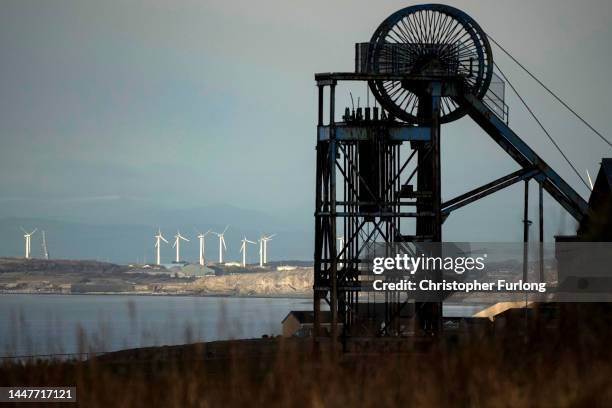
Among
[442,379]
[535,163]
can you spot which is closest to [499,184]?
[535,163]

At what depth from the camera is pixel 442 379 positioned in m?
12.5

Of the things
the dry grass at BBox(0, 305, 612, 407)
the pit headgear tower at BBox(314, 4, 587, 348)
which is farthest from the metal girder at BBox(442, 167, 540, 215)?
the dry grass at BBox(0, 305, 612, 407)

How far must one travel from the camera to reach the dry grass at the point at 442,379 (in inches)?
461

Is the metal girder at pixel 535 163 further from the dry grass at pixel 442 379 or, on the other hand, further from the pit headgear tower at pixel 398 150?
the dry grass at pixel 442 379

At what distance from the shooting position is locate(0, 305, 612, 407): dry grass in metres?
11.7

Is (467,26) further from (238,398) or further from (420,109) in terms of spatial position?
(238,398)

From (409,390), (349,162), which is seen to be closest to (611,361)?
(409,390)

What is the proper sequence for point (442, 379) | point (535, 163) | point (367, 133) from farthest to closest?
point (535, 163) < point (367, 133) < point (442, 379)

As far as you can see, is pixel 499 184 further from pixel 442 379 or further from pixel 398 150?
pixel 442 379

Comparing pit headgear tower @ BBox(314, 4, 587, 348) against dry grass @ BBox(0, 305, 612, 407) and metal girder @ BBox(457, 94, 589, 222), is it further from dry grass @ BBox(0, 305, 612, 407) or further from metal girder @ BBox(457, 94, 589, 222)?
dry grass @ BBox(0, 305, 612, 407)

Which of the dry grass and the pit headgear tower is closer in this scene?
the dry grass

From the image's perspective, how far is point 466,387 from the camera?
12383mm

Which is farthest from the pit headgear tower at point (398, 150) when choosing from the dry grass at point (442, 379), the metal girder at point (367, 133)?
the dry grass at point (442, 379)

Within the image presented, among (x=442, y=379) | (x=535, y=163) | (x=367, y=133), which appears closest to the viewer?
(x=442, y=379)
